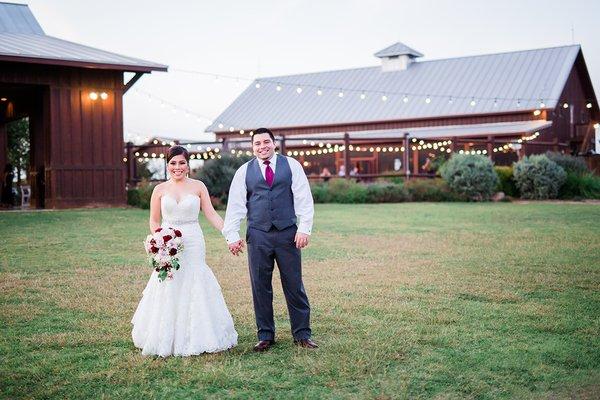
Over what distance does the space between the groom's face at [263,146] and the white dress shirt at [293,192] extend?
0.21 feet

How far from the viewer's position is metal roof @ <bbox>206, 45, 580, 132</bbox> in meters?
39.0

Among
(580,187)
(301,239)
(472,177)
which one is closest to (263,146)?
(301,239)

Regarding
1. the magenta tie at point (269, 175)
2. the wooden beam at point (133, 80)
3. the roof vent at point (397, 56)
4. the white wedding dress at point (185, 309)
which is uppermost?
the roof vent at point (397, 56)

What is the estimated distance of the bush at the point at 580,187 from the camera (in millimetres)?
27141

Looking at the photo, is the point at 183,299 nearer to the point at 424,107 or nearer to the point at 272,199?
the point at 272,199

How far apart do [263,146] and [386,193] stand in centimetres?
2060

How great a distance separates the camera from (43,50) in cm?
2116

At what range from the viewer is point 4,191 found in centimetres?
2561

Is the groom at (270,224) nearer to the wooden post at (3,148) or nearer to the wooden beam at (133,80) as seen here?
the wooden beam at (133,80)

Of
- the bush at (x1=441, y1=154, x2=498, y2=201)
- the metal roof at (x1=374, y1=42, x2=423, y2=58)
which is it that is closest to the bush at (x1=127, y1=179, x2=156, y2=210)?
the bush at (x1=441, y1=154, x2=498, y2=201)

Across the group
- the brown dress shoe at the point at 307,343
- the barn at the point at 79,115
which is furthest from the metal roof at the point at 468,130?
the brown dress shoe at the point at 307,343

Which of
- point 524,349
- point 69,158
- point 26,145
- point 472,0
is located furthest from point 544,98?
point 524,349

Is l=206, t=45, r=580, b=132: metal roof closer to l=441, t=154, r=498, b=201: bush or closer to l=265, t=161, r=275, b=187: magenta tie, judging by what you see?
l=441, t=154, r=498, b=201: bush

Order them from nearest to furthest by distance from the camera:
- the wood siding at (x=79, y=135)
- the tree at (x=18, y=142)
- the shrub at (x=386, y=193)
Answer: the wood siding at (x=79, y=135) → the shrub at (x=386, y=193) → the tree at (x=18, y=142)
